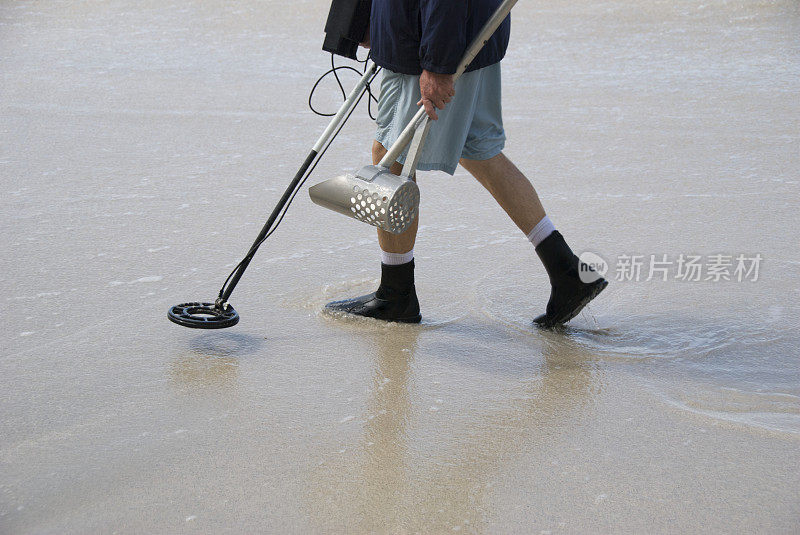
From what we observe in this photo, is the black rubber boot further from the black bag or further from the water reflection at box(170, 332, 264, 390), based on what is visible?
the black bag

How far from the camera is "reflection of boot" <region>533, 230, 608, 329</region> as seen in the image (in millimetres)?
2844

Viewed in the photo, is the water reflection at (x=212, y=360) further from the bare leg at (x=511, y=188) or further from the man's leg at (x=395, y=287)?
the bare leg at (x=511, y=188)

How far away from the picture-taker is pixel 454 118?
8.98ft

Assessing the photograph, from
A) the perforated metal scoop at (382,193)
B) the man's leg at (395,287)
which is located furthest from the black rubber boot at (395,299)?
the perforated metal scoop at (382,193)

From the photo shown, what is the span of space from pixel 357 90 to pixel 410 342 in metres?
0.81

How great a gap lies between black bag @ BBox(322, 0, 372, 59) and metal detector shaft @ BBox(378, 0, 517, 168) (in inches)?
15.3

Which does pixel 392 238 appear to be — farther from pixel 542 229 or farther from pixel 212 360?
pixel 212 360

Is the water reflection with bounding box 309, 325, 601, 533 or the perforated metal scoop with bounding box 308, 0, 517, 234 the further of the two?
the perforated metal scoop with bounding box 308, 0, 517, 234

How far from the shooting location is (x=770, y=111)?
553 centimetres

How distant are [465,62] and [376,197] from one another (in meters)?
0.46

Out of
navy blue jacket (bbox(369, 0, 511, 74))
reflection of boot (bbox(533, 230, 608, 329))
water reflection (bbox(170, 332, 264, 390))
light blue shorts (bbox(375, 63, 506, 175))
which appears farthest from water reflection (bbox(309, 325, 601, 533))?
navy blue jacket (bbox(369, 0, 511, 74))

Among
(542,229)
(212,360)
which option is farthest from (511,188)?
(212,360)

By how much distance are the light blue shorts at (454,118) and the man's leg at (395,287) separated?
0.19 metres

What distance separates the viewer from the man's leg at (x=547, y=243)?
2.85m
